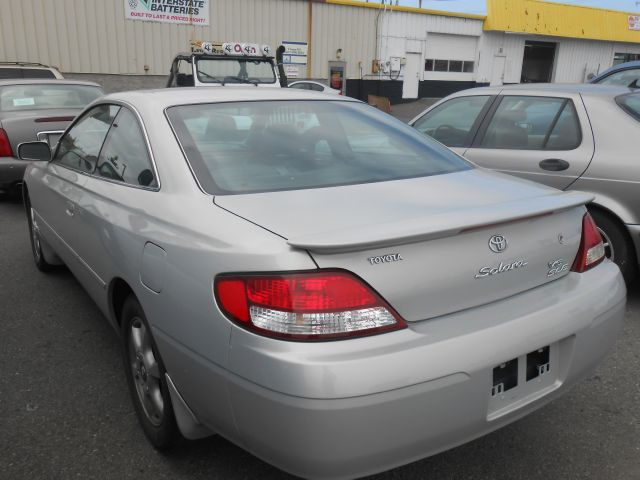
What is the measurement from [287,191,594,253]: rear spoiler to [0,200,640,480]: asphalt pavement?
106 cm

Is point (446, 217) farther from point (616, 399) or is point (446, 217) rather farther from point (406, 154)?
point (616, 399)

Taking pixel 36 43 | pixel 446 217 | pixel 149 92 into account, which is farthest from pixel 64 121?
pixel 36 43

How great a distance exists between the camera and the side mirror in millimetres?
3852

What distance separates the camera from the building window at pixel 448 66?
83.6 feet

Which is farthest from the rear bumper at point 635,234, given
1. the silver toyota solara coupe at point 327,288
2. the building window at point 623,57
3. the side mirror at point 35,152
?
the building window at point 623,57

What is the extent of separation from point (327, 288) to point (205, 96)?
147 cm

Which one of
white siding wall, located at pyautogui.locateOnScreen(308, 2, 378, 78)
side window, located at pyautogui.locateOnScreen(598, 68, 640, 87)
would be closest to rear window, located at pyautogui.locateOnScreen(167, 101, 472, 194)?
side window, located at pyautogui.locateOnScreen(598, 68, 640, 87)

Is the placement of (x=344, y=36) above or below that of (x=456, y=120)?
above

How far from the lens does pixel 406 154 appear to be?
271 cm

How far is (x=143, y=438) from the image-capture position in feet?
8.07

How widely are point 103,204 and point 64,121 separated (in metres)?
4.66

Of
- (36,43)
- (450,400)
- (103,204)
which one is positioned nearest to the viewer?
(450,400)

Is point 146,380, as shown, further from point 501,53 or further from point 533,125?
A: point 501,53

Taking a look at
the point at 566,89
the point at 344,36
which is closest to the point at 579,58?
the point at 344,36
